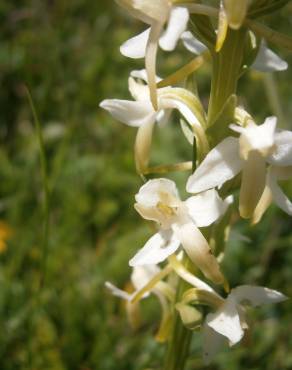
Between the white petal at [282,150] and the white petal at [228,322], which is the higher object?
the white petal at [282,150]

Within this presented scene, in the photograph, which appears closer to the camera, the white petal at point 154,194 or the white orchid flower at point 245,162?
the white orchid flower at point 245,162

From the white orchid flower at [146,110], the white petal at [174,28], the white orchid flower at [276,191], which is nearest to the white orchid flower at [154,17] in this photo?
the white petal at [174,28]

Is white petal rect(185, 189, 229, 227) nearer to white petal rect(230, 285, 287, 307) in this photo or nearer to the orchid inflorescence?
the orchid inflorescence

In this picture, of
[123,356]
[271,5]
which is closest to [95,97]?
[123,356]

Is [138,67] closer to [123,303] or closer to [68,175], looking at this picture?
[68,175]

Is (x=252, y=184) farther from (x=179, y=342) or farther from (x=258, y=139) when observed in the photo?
(x=179, y=342)

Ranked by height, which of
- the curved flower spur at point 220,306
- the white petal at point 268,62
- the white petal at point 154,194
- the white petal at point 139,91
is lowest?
the curved flower spur at point 220,306

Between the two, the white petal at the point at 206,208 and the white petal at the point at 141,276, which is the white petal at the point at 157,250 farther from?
the white petal at the point at 141,276
